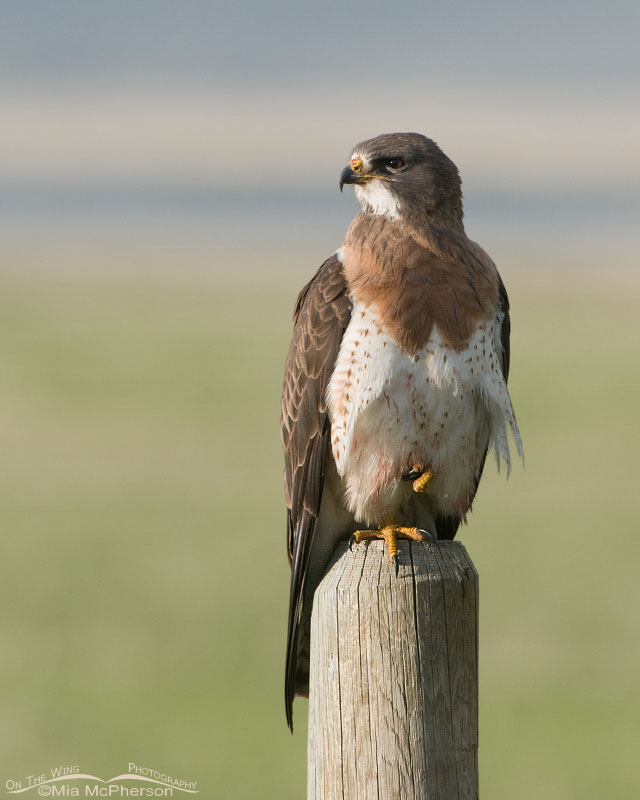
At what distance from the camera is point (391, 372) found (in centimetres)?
518

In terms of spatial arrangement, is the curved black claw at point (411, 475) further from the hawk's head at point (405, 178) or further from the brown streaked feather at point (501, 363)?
the hawk's head at point (405, 178)

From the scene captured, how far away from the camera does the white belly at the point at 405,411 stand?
5.20 metres

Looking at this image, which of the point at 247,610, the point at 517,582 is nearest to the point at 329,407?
the point at 247,610

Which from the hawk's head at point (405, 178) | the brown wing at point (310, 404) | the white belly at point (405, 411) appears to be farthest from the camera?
the hawk's head at point (405, 178)

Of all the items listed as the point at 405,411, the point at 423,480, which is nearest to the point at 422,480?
the point at 423,480

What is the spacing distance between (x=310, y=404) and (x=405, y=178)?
1.16 metres

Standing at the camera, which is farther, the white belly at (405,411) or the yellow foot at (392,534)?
the white belly at (405,411)

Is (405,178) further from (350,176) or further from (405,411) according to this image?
(405,411)

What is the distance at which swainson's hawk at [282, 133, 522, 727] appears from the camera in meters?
5.20

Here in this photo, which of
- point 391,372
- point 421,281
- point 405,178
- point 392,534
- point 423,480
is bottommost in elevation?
point 392,534

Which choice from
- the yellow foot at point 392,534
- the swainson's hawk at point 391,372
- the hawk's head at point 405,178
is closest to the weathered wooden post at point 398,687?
the yellow foot at point 392,534

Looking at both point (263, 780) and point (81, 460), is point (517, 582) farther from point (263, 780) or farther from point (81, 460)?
point (81, 460)

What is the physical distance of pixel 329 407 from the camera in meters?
5.36

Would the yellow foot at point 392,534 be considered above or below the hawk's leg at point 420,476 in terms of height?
below
